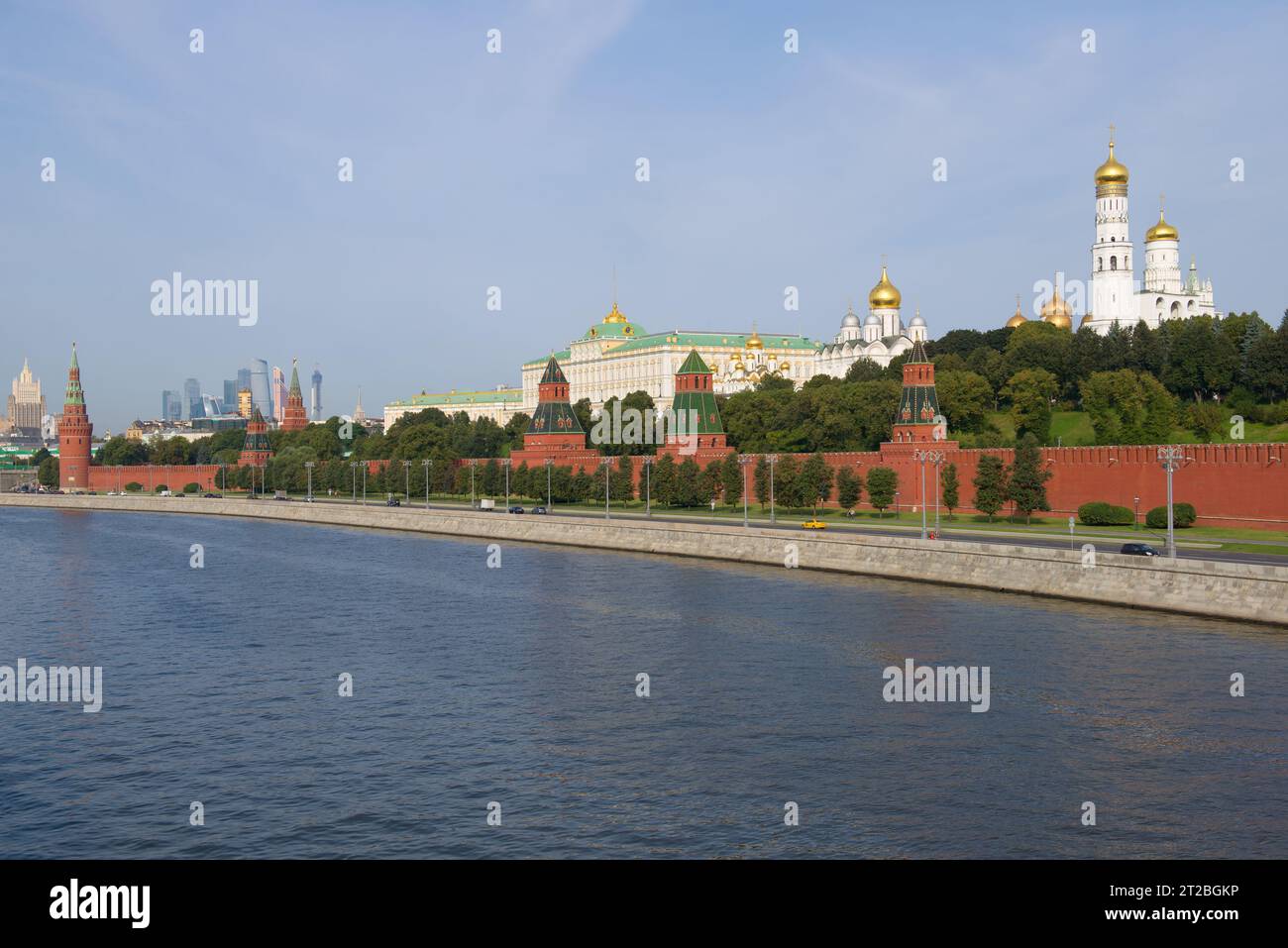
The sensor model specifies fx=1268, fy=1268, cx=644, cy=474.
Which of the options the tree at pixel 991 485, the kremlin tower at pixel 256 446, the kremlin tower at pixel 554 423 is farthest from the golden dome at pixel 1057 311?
the kremlin tower at pixel 256 446

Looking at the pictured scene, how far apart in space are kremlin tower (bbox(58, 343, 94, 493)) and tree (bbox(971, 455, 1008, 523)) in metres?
109

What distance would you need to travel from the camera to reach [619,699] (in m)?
25.1

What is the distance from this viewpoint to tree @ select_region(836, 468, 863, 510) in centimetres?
6462

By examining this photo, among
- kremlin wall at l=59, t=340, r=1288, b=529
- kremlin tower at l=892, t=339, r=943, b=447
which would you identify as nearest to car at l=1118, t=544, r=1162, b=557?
kremlin wall at l=59, t=340, r=1288, b=529

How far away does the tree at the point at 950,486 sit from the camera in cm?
6025

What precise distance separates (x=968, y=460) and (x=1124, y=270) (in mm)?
50216

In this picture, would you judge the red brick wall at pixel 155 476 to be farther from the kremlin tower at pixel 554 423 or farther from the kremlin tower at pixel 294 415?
the kremlin tower at pixel 554 423

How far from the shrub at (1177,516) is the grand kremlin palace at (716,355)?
65.6 m

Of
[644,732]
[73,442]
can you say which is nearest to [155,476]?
[73,442]

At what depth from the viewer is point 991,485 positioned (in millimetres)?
56094

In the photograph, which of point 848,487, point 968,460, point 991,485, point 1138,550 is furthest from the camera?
point 848,487

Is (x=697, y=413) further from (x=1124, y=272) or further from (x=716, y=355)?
(x=716, y=355)
